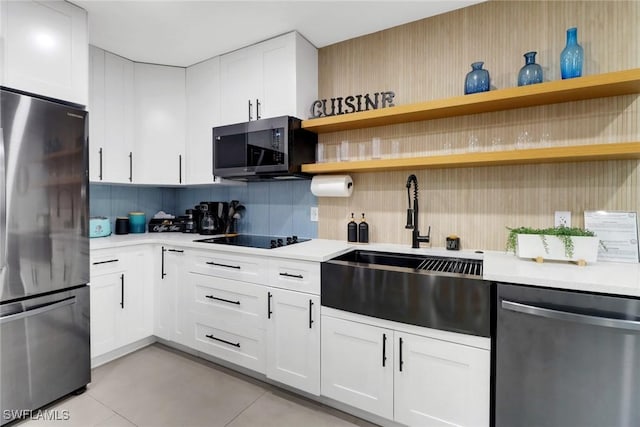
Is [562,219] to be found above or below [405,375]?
above

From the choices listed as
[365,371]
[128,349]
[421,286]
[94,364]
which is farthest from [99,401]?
[421,286]

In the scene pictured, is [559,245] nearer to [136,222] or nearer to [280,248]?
[280,248]

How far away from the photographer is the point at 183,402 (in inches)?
73.0

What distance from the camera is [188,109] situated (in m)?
2.81

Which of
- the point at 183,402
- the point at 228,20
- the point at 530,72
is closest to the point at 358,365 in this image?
the point at 183,402

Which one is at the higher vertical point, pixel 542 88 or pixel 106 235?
pixel 542 88

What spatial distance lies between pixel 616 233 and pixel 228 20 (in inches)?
105

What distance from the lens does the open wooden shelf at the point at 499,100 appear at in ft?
4.65

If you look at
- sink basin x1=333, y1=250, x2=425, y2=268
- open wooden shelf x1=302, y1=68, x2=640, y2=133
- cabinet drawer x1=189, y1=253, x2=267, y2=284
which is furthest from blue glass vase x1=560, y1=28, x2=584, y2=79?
cabinet drawer x1=189, y1=253, x2=267, y2=284

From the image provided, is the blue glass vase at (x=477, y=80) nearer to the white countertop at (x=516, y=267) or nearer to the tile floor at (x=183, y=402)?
the white countertop at (x=516, y=267)

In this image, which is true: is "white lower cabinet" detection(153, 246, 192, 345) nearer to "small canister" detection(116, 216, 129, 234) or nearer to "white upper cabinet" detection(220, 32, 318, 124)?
"small canister" detection(116, 216, 129, 234)

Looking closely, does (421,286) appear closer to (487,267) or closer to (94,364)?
(487,267)

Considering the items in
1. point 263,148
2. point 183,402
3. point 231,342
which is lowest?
point 183,402

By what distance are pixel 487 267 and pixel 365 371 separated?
837 mm
